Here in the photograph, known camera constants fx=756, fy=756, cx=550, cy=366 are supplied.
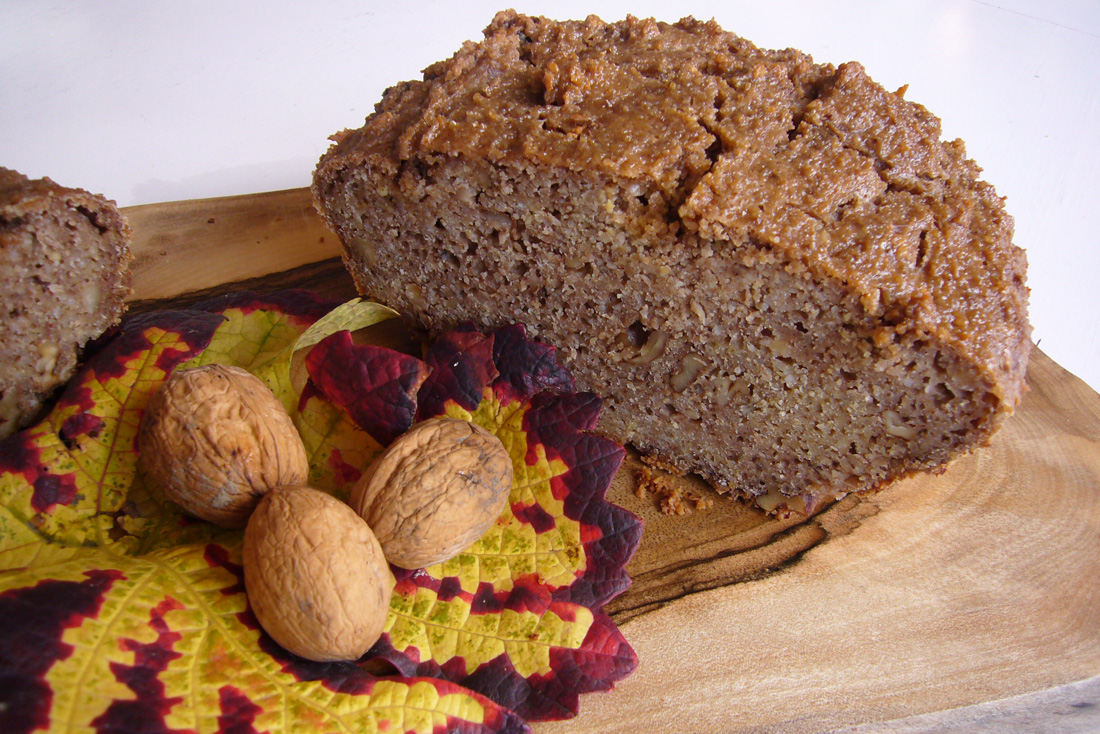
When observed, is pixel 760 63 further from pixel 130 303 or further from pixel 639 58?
pixel 130 303

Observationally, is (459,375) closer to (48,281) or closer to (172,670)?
(172,670)

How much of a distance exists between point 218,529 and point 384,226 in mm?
820

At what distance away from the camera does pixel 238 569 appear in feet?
4.78

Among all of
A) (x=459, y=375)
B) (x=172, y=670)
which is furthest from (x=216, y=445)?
(x=459, y=375)

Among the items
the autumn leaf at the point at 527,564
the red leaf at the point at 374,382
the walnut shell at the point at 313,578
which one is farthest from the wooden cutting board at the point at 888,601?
the red leaf at the point at 374,382

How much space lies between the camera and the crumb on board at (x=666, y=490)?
1.94m

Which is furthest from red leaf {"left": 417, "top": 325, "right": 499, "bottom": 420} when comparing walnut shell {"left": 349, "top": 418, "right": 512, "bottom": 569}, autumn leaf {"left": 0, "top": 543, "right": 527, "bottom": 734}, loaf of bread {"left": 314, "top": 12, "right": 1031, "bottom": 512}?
autumn leaf {"left": 0, "top": 543, "right": 527, "bottom": 734}

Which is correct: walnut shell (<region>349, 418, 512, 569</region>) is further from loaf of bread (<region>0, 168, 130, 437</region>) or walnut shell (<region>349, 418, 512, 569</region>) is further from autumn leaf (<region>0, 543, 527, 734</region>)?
loaf of bread (<region>0, 168, 130, 437</region>)

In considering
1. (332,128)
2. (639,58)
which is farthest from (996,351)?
(332,128)

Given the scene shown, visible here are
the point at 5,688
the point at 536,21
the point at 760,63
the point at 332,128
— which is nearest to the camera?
the point at 5,688

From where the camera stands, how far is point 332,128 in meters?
3.05

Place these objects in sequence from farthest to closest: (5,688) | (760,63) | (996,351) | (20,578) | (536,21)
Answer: (536,21) < (760,63) < (996,351) < (20,578) < (5,688)

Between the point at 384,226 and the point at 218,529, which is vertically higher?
the point at 384,226

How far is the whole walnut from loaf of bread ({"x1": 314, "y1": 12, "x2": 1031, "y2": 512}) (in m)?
0.62
